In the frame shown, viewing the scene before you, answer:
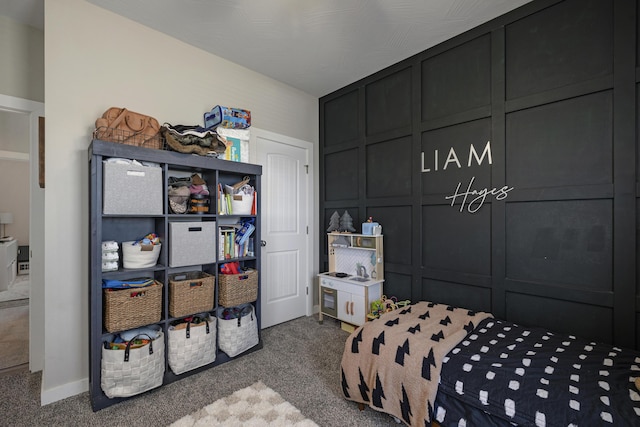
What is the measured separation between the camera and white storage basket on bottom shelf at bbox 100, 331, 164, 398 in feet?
6.09

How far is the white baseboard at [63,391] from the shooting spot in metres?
1.93

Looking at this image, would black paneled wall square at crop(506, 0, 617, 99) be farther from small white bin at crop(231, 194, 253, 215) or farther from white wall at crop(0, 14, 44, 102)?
white wall at crop(0, 14, 44, 102)

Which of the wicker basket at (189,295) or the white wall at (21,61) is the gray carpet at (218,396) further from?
the white wall at (21,61)

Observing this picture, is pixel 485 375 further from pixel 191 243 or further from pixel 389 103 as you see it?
pixel 389 103

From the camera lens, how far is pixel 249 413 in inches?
71.5

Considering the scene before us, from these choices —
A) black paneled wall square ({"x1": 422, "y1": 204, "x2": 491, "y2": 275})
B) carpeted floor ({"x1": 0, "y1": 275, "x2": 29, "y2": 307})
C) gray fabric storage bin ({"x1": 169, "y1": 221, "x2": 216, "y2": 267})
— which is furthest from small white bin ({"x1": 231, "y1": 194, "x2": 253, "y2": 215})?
carpeted floor ({"x1": 0, "y1": 275, "x2": 29, "y2": 307})

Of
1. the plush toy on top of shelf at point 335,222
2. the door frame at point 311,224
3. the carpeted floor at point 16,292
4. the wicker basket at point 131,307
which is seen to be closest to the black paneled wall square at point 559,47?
the plush toy on top of shelf at point 335,222

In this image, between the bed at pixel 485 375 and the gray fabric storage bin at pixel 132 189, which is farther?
the gray fabric storage bin at pixel 132 189

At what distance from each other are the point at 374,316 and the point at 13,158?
7266mm

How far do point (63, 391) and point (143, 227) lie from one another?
1.20 m

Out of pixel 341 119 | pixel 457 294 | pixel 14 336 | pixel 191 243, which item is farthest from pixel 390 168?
pixel 14 336

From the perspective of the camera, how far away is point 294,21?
2340 millimetres

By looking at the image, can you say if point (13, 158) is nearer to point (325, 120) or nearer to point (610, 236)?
point (325, 120)

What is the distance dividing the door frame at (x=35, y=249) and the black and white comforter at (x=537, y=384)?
114 inches
